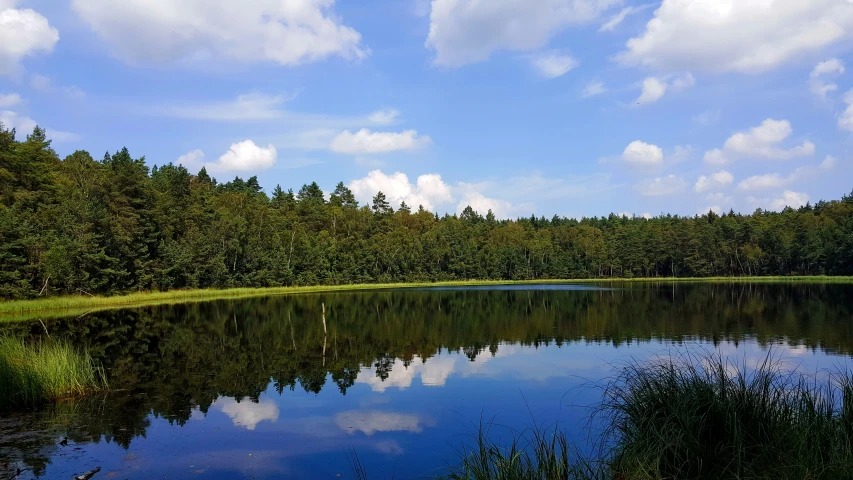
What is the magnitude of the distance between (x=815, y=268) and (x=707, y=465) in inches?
5079

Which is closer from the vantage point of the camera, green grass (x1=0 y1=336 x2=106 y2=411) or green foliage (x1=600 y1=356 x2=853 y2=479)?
green foliage (x1=600 y1=356 x2=853 y2=479)

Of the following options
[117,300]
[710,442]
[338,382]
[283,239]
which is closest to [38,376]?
[338,382]

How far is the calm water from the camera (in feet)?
35.0

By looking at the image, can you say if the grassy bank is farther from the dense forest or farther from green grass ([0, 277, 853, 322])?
the dense forest

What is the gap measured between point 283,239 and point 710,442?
8719 cm

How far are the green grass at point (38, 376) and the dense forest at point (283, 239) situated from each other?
104 ft

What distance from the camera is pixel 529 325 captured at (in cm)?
3422

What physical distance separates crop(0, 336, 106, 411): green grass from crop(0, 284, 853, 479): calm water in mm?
764

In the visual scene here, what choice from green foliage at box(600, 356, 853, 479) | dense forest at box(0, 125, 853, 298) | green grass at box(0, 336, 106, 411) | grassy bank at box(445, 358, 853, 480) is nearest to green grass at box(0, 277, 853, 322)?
dense forest at box(0, 125, 853, 298)

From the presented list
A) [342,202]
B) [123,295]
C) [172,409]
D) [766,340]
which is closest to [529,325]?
[766,340]

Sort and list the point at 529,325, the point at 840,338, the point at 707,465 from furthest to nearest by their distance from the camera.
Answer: the point at 529,325 → the point at 840,338 → the point at 707,465

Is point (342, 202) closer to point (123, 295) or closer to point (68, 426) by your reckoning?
point (123, 295)

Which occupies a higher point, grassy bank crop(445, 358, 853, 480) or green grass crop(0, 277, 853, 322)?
grassy bank crop(445, 358, 853, 480)

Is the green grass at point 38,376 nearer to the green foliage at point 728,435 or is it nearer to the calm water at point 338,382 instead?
the calm water at point 338,382
